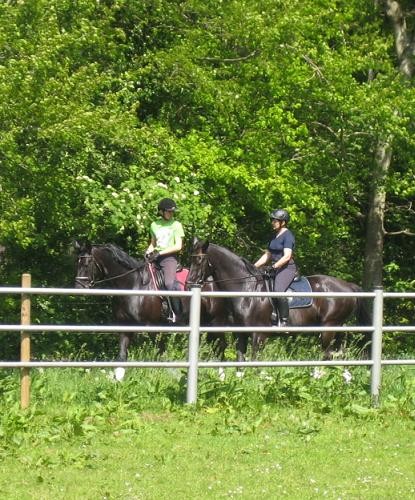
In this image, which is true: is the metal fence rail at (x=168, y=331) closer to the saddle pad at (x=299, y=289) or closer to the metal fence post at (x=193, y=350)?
the metal fence post at (x=193, y=350)

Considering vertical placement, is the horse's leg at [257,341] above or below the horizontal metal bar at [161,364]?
below

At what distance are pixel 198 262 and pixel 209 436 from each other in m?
6.44

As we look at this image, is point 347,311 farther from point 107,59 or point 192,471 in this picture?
point 192,471

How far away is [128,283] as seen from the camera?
17.9m

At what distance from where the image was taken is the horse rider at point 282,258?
54.4ft

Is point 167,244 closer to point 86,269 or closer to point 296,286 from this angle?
point 86,269

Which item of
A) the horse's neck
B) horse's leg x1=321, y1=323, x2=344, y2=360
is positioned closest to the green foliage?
the horse's neck

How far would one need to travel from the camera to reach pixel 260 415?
1184 centimetres

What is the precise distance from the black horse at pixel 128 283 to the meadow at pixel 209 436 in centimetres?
413

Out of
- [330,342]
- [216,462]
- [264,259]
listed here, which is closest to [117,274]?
[264,259]

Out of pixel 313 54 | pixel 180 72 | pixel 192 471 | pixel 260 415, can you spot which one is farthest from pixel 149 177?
pixel 192 471

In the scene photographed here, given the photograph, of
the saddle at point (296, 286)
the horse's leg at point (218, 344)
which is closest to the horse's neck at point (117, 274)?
the horse's leg at point (218, 344)

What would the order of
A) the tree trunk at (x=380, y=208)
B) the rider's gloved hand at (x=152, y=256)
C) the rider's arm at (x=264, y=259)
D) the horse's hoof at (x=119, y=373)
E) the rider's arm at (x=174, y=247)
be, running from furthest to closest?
the tree trunk at (x=380, y=208) < the rider's gloved hand at (x=152, y=256) < the rider's arm at (x=174, y=247) < the rider's arm at (x=264, y=259) < the horse's hoof at (x=119, y=373)

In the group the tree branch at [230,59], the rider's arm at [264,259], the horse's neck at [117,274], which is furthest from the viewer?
the tree branch at [230,59]
